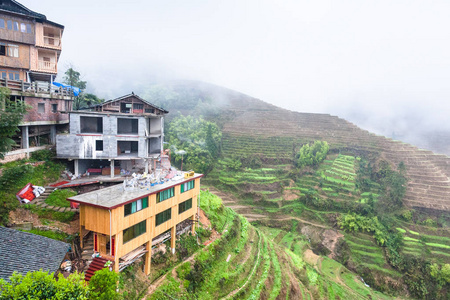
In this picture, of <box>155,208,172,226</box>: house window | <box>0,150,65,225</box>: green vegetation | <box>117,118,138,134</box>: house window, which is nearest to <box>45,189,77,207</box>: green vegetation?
<box>0,150,65,225</box>: green vegetation

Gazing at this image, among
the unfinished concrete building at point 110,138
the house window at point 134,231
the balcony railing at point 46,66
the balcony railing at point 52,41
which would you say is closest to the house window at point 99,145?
the unfinished concrete building at point 110,138

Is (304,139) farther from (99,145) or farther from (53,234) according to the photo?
(53,234)

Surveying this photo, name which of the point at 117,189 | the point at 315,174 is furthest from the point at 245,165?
Answer: the point at 117,189

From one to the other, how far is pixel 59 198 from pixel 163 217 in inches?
250

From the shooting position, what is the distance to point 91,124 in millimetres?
20641

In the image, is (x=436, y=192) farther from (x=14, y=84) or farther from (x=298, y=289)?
(x=14, y=84)

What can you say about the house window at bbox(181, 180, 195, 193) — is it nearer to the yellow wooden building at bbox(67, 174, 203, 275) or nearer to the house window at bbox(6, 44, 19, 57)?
the yellow wooden building at bbox(67, 174, 203, 275)

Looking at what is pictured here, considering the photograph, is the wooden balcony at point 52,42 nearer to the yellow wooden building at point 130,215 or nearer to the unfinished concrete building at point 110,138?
the unfinished concrete building at point 110,138

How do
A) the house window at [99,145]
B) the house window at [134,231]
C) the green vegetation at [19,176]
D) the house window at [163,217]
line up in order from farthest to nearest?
the house window at [99,145] → the house window at [163,217] → the house window at [134,231] → the green vegetation at [19,176]

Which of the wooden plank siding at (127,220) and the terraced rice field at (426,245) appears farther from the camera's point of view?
the terraced rice field at (426,245)

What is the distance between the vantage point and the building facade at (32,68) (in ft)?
60.3

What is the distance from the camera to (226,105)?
76000mm

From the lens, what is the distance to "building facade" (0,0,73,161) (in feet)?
60.3

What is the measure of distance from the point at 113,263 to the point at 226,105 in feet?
220
